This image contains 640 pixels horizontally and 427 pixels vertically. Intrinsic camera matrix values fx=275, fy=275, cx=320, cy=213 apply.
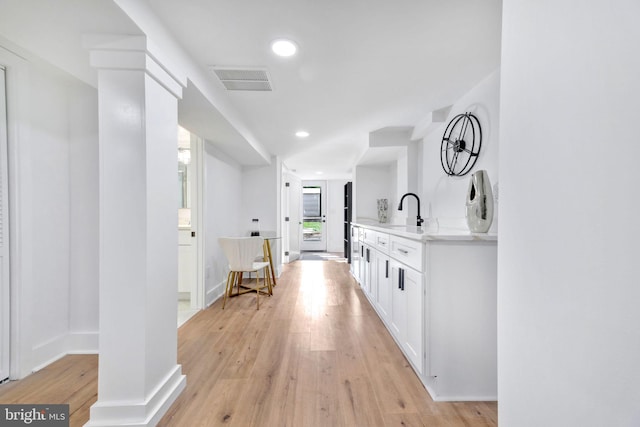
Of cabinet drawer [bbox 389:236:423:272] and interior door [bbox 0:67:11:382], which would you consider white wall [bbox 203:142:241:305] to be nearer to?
interior door [bbox 0:67:11:382]

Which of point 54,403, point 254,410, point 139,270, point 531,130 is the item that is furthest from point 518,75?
point 54,403

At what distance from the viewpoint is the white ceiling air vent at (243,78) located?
193cm

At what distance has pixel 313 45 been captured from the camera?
1652 millimetres

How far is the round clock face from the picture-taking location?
2338mm

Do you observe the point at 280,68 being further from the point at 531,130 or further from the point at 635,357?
the point at 635,357

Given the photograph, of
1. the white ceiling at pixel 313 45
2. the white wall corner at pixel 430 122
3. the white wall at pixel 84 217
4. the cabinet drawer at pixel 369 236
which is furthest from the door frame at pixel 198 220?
the white wall corner at pixel 430 122

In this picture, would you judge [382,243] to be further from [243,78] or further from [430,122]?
[243,78]

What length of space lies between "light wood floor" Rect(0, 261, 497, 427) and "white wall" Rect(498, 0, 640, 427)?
2.59 ft

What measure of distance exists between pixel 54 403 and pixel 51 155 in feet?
5.12

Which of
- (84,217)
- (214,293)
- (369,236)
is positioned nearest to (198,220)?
(214,293)

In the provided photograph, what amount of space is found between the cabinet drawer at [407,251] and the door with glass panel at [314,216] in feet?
18.1

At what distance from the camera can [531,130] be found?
75 cm

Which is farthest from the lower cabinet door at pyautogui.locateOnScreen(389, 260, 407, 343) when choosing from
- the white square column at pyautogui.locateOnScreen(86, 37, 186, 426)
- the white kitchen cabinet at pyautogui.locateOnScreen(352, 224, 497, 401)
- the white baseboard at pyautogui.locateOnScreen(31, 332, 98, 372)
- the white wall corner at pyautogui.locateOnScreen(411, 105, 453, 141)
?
the white baseboard at pyautogui.locateOnScreen(31, 332, 98, 372)

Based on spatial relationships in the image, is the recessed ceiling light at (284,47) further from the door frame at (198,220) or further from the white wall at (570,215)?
the door frame at (198,220)
